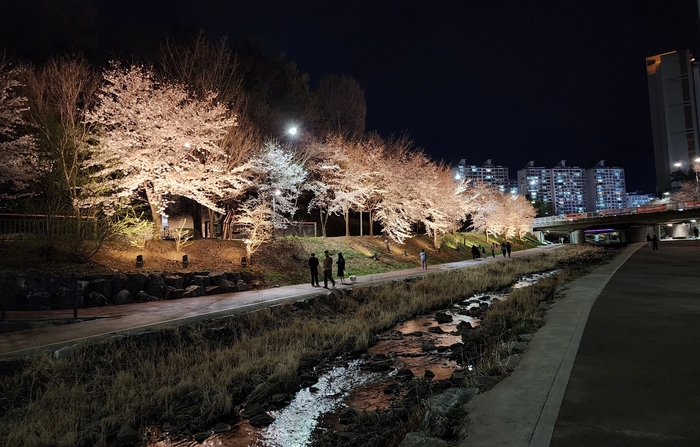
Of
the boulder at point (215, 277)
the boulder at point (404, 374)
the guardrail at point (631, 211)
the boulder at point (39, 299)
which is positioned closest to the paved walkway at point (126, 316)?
the boulder at point (39, 299)

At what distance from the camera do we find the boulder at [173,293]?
1480 centimetres

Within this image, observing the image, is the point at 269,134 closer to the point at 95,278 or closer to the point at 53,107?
the point at 53,107

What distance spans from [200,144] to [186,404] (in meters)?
14.9

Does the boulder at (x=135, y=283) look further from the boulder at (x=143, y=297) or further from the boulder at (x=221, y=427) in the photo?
the boulder at (x=221, y=427)

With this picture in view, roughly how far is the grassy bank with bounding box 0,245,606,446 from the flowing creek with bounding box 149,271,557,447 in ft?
1.83

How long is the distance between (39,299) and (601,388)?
14463 millimetres

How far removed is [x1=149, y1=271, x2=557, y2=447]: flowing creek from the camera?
6113mm

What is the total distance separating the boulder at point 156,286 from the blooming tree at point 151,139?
5.08 metres

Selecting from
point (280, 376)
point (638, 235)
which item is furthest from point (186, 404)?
point (638, 235)

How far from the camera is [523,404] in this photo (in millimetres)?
4523

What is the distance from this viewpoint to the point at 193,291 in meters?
15.5

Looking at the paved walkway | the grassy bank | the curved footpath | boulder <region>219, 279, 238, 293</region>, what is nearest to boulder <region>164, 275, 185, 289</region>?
the paved walkway

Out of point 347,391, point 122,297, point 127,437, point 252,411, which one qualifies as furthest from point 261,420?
point 122,297

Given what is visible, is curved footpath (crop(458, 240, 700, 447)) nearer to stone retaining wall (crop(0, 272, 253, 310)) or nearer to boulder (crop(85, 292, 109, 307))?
stone retaining wall (crop(0, 272, 253, 310))
